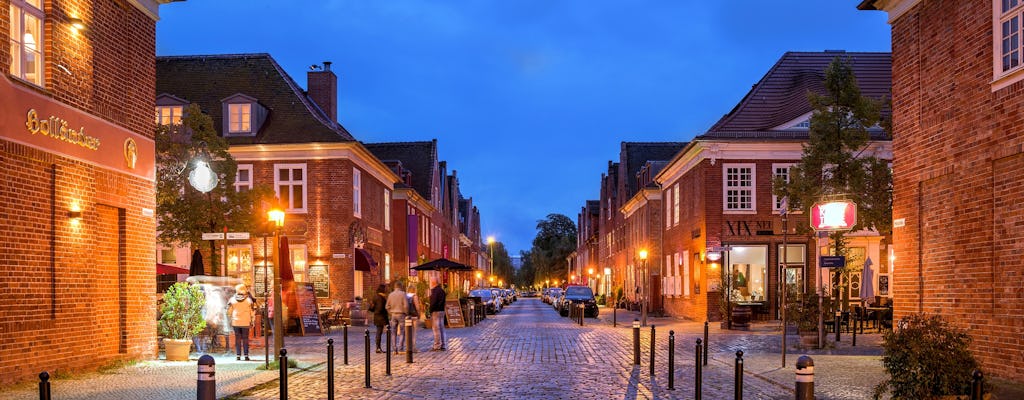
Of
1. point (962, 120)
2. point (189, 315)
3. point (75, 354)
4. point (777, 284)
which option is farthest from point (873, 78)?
point (75, 354)

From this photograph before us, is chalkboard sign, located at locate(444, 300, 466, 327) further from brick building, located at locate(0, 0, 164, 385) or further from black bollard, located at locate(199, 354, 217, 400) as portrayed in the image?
black bollard, located at locate(199, 354, 217, 400)

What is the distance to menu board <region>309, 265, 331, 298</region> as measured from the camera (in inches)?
1361

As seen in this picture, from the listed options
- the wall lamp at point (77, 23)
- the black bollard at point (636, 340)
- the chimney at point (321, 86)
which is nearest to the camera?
the wall lamp at point (77, 23)

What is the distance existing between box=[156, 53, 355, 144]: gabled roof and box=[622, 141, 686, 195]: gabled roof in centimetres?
2693

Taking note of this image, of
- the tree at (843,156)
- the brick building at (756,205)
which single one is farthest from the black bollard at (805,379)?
the brick building at (756,205)

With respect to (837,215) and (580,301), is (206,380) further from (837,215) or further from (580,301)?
(580,301)

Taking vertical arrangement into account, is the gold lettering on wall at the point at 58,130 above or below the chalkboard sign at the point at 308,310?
above

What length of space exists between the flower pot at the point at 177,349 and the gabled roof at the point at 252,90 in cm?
1754

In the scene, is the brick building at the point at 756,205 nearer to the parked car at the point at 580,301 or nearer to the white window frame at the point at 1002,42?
the parked car at the point at 580,301

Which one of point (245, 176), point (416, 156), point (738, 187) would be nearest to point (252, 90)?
point (245, 176)

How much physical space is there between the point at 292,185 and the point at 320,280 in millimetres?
3722

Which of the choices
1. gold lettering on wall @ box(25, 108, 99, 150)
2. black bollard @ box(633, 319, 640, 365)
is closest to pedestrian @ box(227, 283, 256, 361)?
gold lettering on wall @ box(25, 108, 99, 150)

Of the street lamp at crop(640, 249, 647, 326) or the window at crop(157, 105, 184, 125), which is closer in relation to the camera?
the street lamp at crop(640, 249, 647, 326)

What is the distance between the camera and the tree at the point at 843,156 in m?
23.3
